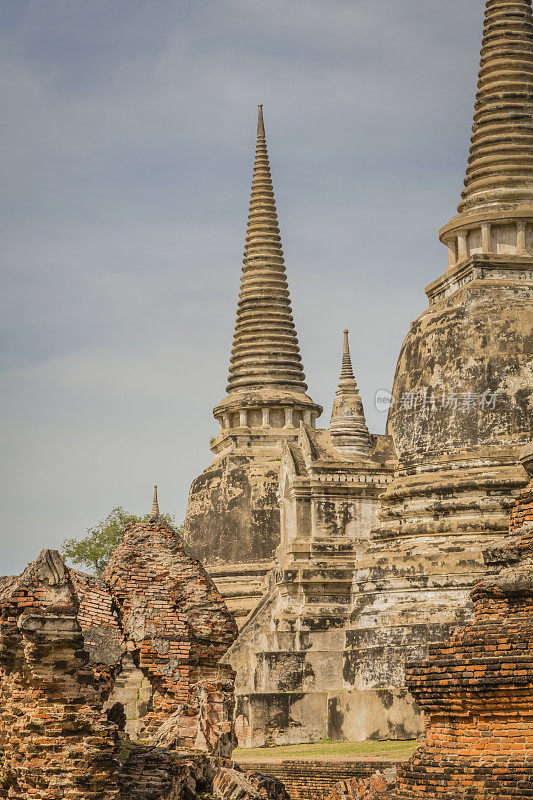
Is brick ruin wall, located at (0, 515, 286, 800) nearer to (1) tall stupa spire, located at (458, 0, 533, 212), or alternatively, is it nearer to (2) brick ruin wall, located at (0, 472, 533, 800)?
(2) brick ruin wall, located at (0, 472, 533, 800)

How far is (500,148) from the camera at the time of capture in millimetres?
30812

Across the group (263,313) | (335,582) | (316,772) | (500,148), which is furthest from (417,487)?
(263,313)

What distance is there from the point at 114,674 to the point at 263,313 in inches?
1098

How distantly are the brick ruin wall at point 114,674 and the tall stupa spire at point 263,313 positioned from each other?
24495mm

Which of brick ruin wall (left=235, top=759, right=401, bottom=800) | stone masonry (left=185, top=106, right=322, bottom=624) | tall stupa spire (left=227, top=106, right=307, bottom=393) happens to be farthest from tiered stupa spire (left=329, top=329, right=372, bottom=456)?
brick ruin wall (left=235, top=759, right=401, bottom=800)

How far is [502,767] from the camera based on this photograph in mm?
10680

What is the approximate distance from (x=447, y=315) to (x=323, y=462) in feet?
14.4

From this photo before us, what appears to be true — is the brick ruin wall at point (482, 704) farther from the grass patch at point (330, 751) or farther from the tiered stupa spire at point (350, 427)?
the tiered stupa spire at point (350, 427)

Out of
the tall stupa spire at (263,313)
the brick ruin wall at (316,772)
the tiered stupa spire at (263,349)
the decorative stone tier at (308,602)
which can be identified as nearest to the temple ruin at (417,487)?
the decorative stone tier at (308,602)

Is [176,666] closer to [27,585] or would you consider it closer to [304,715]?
[27,585]

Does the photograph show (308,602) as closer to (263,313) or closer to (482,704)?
(263,313)

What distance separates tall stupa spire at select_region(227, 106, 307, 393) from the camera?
42406 millimetres

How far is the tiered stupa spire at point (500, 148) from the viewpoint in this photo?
29484 mm

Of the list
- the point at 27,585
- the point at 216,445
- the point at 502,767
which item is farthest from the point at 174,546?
the point at 216,445
